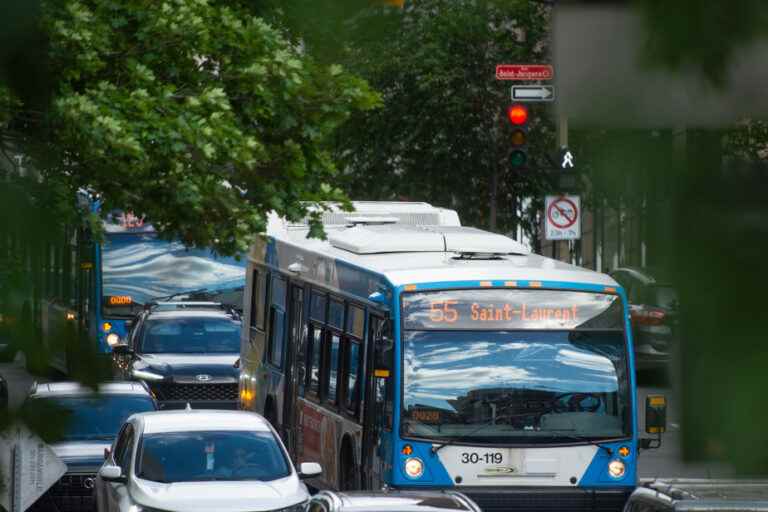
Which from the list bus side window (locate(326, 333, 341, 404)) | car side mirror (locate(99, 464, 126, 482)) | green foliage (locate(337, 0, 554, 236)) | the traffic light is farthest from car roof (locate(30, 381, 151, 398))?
the traffic light

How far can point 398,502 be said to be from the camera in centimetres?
1026

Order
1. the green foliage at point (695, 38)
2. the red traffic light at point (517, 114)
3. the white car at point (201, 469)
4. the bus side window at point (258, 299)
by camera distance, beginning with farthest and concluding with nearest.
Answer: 1. the red traffic light at point (517, 114)
2. the bus side window at point (258, 299)
3. the white car at point (201, 469)
4. the green foliage at point (695, 38)

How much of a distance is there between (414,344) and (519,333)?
2.97 feet

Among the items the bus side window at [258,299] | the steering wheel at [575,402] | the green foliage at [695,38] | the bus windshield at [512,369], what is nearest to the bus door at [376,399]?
the bus windshield at [512,369]

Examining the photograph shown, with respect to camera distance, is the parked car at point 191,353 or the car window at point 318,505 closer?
the car window at point 318,505

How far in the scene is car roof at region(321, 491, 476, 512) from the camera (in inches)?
397

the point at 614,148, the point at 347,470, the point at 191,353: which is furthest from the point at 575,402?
the point at 614,148

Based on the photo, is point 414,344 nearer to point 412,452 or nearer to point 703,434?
point 412,452

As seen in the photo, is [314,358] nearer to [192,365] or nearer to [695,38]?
[192,365]

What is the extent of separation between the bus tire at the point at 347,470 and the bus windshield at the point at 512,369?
127 centimetres

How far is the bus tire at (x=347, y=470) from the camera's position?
14.5m

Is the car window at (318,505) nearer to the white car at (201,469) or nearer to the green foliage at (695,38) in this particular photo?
the white car at (201,469)

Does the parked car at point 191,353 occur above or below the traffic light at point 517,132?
below

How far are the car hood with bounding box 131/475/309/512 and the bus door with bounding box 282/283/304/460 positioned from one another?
4.50 metres
